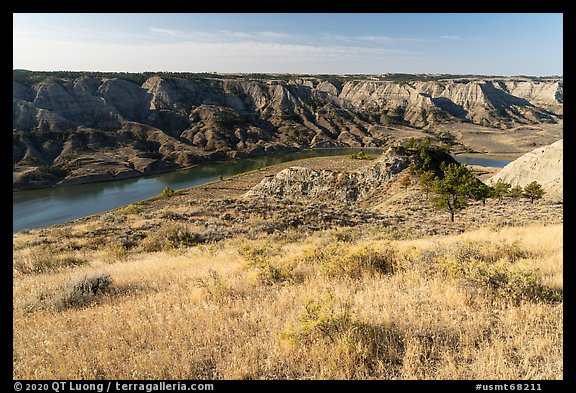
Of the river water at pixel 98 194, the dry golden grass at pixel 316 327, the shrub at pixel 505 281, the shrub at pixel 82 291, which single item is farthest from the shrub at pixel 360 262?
the river water at pixel 98 194

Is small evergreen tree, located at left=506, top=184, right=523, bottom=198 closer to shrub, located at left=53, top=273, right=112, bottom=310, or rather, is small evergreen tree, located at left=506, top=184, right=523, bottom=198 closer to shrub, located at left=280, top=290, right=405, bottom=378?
shrub, located at left=280, top=290, right=405, bottom=378

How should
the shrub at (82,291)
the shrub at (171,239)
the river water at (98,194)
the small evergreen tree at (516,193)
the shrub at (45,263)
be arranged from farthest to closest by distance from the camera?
1. the river water at (98,194)
2. the small evergreen tree at (516,193)
3. the shrub at (171,239)
4. the shrub at (45,263)
5. the shrub at (82,291)

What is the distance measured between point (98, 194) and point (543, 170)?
7577 centimetres

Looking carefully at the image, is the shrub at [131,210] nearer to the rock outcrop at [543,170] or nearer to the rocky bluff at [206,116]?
the rock outcrop at [543,170]

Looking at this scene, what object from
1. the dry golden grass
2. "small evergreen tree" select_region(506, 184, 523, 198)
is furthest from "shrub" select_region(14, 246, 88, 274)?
"small evergreen tree" select_region(506, 184, 523, 198)

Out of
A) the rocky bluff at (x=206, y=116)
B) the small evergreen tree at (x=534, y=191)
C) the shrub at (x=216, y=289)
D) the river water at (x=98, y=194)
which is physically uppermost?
the rocky bluff at (x=206, y=116)

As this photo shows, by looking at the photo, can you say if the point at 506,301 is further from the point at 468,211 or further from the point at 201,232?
the point at 468,211

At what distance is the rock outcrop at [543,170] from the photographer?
111 feet

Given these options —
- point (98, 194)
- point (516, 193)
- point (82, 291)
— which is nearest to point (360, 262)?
point (82, 291)

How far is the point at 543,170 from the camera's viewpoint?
36.0 meters

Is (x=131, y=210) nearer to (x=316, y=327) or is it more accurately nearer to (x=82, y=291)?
(x=82, y=291)

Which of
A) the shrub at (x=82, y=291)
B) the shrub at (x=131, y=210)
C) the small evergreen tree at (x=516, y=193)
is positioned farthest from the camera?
the shrub at (x=131, y=210)

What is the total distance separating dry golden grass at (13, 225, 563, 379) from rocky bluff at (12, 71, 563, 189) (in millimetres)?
83226

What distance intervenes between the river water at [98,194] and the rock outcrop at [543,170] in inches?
2185
